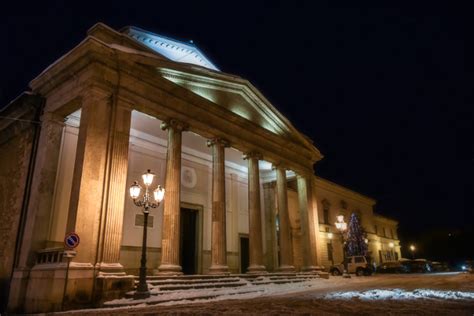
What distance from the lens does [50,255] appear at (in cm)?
1220

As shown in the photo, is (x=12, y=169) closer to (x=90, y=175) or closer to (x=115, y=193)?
(x=90, y=175)

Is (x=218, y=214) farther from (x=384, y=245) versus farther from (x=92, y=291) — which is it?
(x=384, y=245)

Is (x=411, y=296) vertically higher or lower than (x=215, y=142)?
lower

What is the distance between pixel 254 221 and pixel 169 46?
1038 cm

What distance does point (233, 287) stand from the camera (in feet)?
50.6

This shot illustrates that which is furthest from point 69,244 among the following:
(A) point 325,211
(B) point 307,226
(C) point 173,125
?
(A) point 325,211

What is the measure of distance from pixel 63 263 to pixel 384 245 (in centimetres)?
4778

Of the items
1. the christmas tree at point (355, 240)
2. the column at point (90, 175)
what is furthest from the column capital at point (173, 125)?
the christmas tree at point (355, 240)

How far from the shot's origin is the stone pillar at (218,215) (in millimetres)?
16641

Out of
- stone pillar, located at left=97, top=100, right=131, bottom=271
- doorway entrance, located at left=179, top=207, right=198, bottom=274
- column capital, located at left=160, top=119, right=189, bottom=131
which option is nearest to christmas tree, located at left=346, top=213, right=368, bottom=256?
doorway entrance, located at left=179, top=207, right=198, bottom=274

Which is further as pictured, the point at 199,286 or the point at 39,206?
the point at 199,286

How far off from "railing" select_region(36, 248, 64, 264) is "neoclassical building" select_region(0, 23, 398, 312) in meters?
0.05

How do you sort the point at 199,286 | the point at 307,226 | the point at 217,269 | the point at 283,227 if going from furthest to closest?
the point at 307,226 → the point at 283,227 → the point at 217,269 → the point at 199,286

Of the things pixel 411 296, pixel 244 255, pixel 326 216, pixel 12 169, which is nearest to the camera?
pixel 411 296
